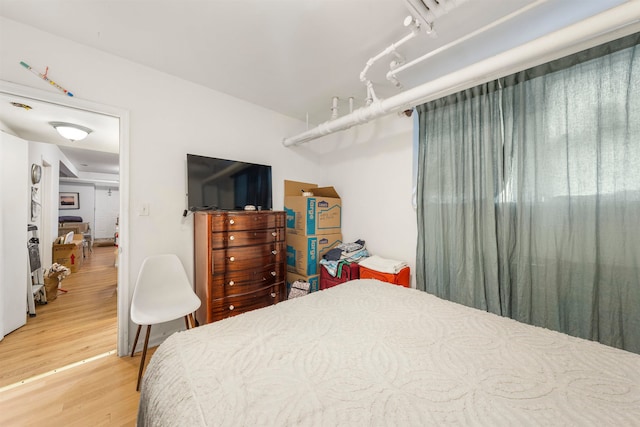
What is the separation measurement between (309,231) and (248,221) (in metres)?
0.83

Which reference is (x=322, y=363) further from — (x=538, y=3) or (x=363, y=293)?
(x=538, y=3)

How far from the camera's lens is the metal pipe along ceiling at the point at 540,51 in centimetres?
112

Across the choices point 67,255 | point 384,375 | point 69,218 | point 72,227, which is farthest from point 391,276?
point 69,218

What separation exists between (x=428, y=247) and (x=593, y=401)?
1.64m

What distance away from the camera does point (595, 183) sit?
1468 millimetres

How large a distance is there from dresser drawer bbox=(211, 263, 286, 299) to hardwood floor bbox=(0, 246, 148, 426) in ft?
2.76

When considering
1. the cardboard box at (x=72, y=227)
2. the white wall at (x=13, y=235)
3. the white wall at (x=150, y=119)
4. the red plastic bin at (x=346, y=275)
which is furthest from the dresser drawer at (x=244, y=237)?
the cardboard box at (x=72, y=227)

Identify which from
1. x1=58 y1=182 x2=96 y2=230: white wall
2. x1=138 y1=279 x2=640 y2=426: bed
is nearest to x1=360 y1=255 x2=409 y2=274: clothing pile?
x1=138 y1=279 x2=640 y2=426: bed

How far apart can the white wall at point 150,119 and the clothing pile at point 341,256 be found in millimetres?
1476

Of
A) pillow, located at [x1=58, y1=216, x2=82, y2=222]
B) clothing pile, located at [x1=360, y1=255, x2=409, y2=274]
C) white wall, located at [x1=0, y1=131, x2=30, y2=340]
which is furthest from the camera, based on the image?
pillow, located at [x1=58, y1=216, x2=82, y2=222]

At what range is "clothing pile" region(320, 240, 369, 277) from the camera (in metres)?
2.66

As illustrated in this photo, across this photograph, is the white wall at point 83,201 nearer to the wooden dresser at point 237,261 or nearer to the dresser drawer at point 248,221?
the wooden dresser at point 237,261

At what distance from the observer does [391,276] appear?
7.68 feet

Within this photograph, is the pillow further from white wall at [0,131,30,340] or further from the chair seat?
the chair seat
